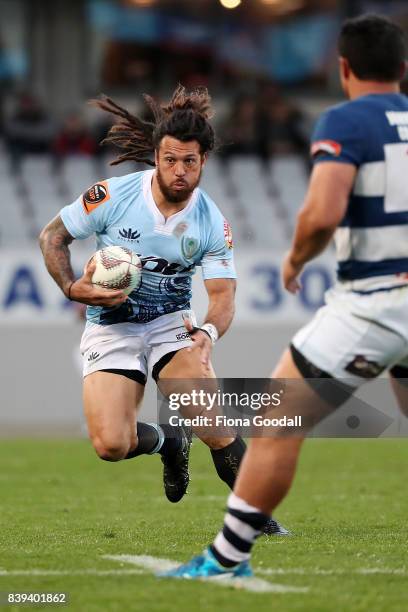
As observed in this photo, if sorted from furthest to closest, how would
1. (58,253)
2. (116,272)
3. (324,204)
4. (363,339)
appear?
(58,253) → (116,272) → (363,339) → (324,204)

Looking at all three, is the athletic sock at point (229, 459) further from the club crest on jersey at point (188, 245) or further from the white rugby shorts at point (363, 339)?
the white rugby shorts at point (363, 339)

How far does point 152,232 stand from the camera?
7.36m

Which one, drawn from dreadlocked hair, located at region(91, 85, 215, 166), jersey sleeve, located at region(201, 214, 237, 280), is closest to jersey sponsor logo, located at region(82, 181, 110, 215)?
dreadlocked hair, located at region(91, 85, 215, 166)

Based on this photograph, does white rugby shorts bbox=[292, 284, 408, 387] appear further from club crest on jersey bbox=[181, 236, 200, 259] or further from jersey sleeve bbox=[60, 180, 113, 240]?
jersey sleeve bbox=[60, 180, 113, 240]

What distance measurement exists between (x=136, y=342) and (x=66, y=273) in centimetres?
61

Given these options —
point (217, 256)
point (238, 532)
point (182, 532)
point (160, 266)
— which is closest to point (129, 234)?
point (160, 266)

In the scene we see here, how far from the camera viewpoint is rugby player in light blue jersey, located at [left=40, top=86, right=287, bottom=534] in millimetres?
7152

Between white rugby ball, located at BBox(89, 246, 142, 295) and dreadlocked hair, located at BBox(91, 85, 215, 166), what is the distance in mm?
650

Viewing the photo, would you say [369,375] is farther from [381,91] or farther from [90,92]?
[90,92]

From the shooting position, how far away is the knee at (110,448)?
23.8ft

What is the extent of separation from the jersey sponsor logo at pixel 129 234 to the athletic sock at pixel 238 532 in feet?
8.21

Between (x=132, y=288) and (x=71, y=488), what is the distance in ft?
11.1

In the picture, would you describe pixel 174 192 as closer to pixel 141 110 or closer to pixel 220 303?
pixel 220 303

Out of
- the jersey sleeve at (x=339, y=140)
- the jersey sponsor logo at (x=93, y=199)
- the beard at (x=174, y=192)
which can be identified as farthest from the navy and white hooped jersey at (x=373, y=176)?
the jersey sponsor logo at (x=93, y=199)
